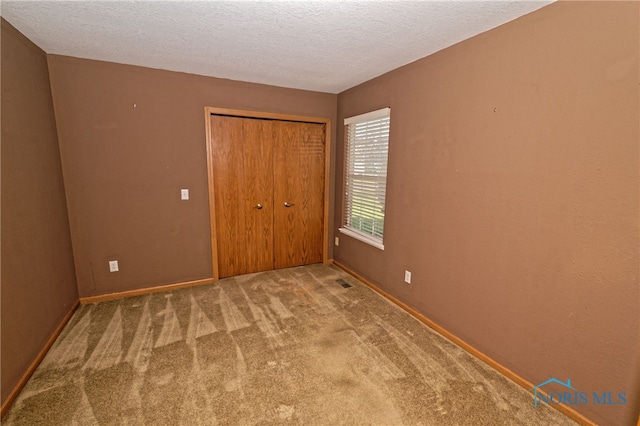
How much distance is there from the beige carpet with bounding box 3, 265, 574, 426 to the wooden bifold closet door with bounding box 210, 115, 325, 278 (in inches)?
34.8

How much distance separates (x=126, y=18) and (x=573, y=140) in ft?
9.15

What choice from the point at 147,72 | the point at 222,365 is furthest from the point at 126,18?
the point at 222,365

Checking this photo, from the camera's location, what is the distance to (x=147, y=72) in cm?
280

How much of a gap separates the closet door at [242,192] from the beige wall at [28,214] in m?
1.38

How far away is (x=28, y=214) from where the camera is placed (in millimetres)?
2023

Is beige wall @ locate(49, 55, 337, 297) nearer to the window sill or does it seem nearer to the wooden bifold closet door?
the wooden bifold closet door

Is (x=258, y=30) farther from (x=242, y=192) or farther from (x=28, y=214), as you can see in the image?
(x=28, y=214)

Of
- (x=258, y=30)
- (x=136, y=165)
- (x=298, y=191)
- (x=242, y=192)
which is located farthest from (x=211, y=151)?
(x=258, y=30)

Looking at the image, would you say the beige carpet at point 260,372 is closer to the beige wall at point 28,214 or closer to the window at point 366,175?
the beige wall at point 28,214

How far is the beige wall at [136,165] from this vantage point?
264cm

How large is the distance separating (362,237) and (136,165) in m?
2.55

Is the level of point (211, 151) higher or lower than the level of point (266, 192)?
higher

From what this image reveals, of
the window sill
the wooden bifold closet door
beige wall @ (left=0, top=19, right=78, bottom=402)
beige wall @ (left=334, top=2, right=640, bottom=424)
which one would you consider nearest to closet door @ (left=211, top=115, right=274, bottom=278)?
the wooden bifold closet door

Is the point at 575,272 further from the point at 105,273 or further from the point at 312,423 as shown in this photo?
the point at 105,273
